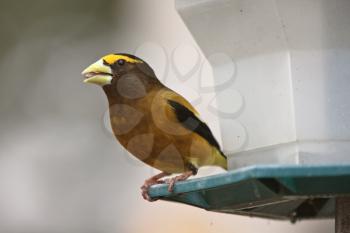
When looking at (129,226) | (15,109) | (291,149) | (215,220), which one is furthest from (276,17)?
(15,109)

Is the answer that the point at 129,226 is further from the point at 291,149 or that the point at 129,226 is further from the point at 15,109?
the point at 291,149

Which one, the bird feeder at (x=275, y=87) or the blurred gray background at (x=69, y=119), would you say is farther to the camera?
the blurred gray background at (x=69, y=119)

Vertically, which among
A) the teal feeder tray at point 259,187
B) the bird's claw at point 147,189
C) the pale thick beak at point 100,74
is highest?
the pale thick beak at point 100,74

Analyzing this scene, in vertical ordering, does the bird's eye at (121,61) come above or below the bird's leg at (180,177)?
above

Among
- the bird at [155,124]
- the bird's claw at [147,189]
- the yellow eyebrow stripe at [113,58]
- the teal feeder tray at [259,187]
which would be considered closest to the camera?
the teal feeder tray at [259,187]

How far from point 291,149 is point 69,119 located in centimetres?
334

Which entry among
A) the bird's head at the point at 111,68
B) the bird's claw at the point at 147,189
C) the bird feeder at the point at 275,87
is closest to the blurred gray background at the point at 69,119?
the bird's head at the point at 111,68

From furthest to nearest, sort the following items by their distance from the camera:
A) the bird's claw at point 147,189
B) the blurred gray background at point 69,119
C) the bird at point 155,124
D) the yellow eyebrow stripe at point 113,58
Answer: the blurred gray background at point 69,119
the yellow eyebrow stripe at point 113,58
the bird at point 155,124
the bird's claw at point 147,189

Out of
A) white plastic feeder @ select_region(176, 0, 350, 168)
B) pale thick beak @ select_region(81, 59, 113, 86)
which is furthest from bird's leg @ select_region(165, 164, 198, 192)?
pale thick beak @ select_region(81, 59, 113, 86)

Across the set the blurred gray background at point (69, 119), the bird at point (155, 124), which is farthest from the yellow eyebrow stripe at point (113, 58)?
the blurred gray background at point (69, 119)

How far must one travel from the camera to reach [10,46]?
634 centimetres

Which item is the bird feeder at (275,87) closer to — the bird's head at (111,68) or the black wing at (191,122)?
the black wing at (191,122)

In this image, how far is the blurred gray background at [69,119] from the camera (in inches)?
199

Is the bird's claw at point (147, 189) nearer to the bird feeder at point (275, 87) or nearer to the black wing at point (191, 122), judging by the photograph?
the bird feeder at point (275, 87)
